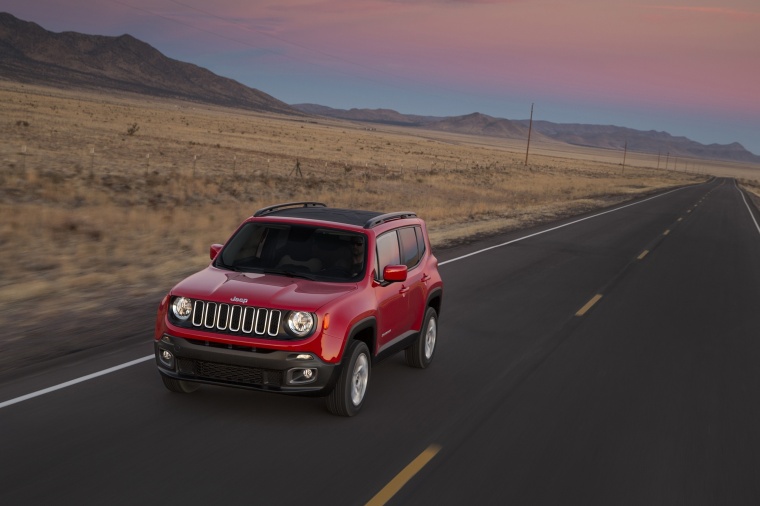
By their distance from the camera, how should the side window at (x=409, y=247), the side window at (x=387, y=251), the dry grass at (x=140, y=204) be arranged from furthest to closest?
the dry grass at (x=140, y=204)
the side window at (x=409, y=247)
the side window at (x=387, y=251)

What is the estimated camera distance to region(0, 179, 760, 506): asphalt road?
548 centimetres

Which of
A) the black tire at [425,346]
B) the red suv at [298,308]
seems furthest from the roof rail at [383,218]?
the black tire at [425,346]

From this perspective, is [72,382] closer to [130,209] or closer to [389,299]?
[389,299]

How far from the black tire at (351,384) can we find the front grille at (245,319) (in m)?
0.70

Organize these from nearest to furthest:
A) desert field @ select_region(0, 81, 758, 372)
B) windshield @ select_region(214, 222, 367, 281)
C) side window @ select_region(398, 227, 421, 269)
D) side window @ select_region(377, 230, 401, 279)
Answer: windshield @ select_region(214, 222, 367, 281) < side window @ select_region(377, 230, 401, 279) < side window @ select_region(398, 227, 421, 269) < desert field @ select_region(0, 81, 758, 372)

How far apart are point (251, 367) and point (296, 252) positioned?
5.20 ft

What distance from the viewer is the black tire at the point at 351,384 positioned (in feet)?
22.3

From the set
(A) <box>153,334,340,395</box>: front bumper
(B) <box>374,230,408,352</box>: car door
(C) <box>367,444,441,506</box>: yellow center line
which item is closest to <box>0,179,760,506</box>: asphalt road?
(C) <box>367,444,441,506</box>: yellow center line

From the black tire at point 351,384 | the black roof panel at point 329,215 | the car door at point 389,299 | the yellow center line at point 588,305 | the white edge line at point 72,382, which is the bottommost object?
the yellow center line at point 588,305

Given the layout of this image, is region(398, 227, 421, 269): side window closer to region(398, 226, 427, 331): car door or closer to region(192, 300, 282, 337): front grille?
region(398, 226, 427, 331): car door

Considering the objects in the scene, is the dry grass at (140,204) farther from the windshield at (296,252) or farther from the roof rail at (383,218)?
the roof rail at (383,218)

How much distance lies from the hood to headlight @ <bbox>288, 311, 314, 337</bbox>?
0.22 feet

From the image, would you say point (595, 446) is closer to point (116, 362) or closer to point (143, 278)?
point (116, 362)

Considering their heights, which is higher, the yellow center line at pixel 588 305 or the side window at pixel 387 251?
the side window at pixel 387 251
